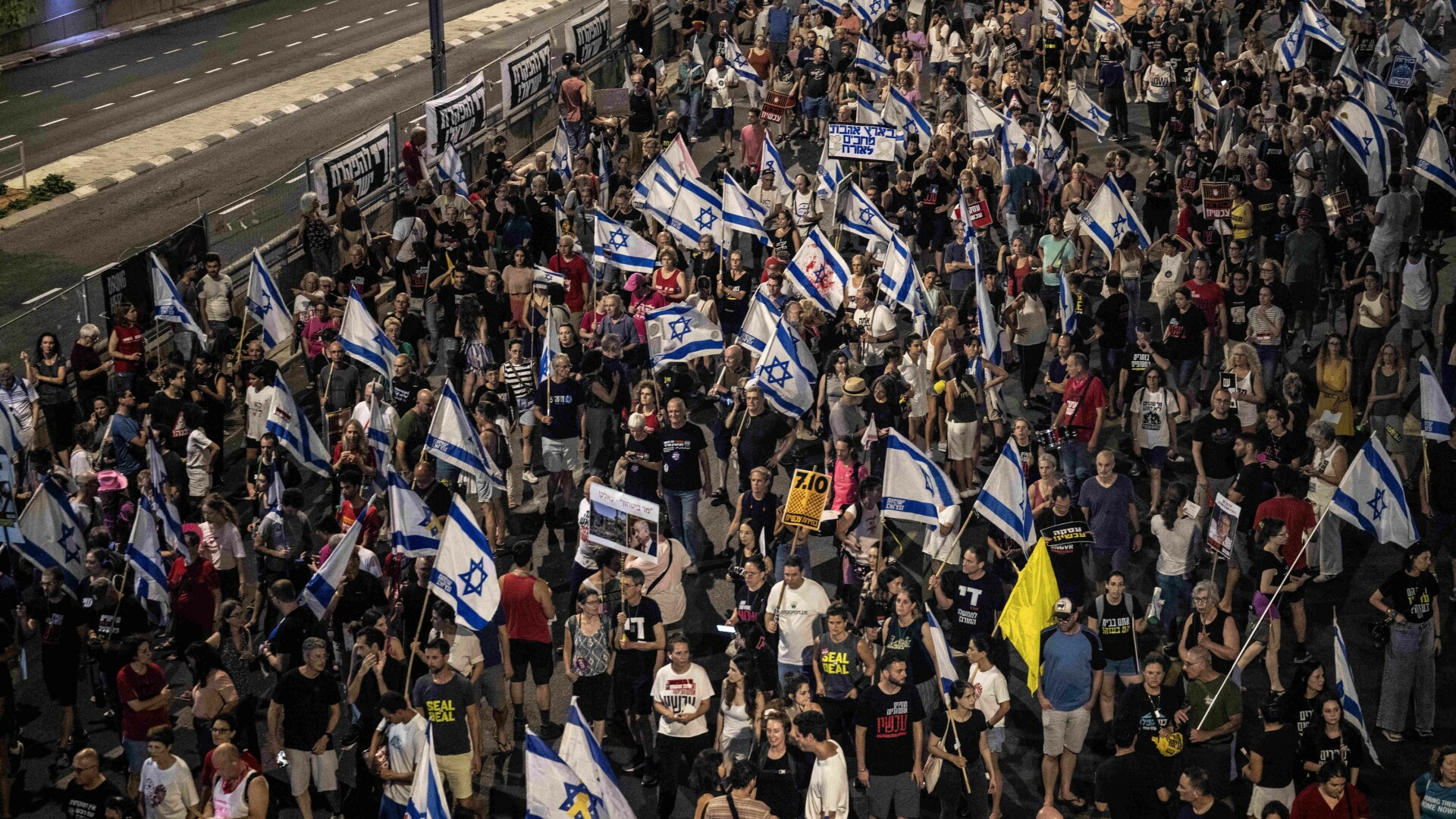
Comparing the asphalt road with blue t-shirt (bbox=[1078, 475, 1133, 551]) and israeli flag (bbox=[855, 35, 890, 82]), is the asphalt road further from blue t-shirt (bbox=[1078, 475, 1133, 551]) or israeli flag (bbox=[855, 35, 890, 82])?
blue t-shirt (bbox=[1078, 475, 1133, 551])

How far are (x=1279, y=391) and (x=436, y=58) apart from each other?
52.9ft

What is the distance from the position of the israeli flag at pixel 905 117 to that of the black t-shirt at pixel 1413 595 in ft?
43.9

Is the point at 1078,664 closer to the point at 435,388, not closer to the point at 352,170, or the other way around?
the point at 435,388

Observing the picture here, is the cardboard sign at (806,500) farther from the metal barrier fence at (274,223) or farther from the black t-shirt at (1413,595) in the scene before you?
the metal barrier fence at (274,223)

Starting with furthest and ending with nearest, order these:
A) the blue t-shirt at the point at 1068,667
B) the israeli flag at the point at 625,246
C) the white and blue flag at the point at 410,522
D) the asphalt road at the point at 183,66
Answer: the asphalt road at the point at 183,66
the israeli flag at the point at 625,246
the white and blue flag at the point at 410,522
the blue t-shirt at the point at 1068,667

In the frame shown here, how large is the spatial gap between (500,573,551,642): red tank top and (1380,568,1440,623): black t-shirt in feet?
22.2

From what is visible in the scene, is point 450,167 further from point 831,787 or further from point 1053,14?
point 831,787

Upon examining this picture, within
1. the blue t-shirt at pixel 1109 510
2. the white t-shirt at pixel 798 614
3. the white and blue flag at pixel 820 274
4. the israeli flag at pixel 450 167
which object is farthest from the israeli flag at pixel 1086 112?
the white t-shirt at pixel 798 614

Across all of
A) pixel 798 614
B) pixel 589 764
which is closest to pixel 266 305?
pixel 798 614

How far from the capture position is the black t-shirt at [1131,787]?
41.5 feet

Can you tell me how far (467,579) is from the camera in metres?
14.3

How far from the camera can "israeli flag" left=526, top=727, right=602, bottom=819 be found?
37.8ft

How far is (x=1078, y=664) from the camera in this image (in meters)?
13.8

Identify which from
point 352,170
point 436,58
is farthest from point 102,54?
point 352,170
